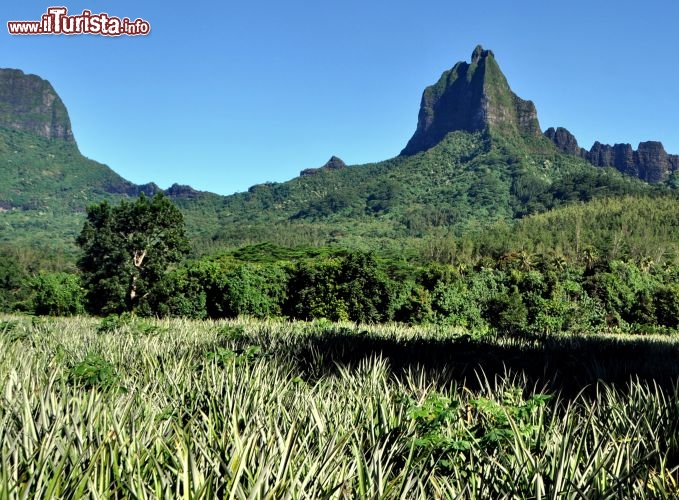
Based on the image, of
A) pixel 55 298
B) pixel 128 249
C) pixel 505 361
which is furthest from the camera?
pixel 55 298

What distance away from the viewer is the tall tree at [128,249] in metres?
33.7

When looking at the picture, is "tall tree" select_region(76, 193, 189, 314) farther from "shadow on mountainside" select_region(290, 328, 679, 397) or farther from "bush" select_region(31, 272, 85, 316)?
"shadow on mountainside" select_region(290, 328, 679, 397)

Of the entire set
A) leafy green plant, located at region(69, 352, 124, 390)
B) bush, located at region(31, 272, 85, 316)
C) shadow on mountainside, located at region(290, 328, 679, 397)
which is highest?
leafy green plant, located at region(69, 352, 124, 390)

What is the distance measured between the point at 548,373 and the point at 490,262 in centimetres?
6371

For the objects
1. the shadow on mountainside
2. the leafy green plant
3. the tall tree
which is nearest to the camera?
the leafy green plant

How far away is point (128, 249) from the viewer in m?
34.3

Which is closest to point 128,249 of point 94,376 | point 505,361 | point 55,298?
point 55,298

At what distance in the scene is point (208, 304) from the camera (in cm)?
4531

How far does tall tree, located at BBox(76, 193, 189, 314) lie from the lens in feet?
111

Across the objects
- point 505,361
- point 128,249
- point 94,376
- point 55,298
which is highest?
point 128,249

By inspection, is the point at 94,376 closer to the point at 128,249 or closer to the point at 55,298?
the point at 128,249

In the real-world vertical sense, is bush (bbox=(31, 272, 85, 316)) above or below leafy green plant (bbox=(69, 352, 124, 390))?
below

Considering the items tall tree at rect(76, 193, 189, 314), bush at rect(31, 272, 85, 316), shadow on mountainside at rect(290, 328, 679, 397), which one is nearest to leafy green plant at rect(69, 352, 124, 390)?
shadow on mountainside at rect(290, 328, 679, 397)

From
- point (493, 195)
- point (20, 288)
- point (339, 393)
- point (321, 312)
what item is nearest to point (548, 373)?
point (339, 393)
